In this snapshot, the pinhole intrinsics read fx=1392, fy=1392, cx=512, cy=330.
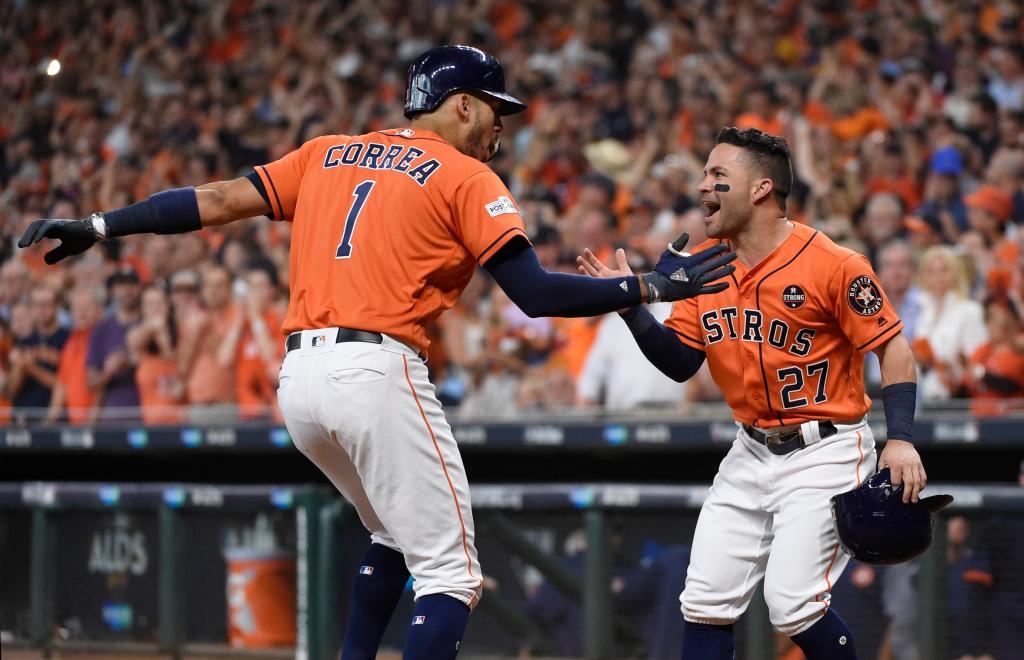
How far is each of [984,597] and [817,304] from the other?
1.72m

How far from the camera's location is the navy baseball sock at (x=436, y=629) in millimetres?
3512

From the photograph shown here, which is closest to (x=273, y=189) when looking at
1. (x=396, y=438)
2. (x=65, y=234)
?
(x=65, y=234)

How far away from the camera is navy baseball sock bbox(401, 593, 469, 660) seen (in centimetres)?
351

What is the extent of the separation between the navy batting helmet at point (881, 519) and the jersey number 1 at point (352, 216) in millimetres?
1471

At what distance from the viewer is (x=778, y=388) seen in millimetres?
3939

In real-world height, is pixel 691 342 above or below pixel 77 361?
above

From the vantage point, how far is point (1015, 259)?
6.79 m

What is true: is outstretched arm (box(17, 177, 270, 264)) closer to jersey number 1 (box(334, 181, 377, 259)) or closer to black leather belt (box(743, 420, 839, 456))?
jersey number 1 (box(334, 181, 377, 259))

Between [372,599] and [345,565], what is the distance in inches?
88.6

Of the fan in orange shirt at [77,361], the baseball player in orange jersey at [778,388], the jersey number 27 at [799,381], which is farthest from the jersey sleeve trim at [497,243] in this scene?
the fan in orange shirt at [77,361]

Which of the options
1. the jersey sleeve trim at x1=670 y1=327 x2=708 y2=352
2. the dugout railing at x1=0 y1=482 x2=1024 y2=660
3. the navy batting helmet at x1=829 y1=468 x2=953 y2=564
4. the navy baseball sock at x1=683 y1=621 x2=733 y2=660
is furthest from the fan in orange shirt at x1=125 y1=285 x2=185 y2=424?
the navy batting helmet at x1=829 y1=468 x2=953 y2=564

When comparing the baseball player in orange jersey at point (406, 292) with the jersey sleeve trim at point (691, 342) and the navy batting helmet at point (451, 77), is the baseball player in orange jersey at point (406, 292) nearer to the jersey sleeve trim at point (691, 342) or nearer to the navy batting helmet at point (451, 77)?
the navy batting helmet at point (451, 77)

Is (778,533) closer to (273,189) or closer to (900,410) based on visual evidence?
(900,410)

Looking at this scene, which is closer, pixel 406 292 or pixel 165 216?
pixel 406 292
